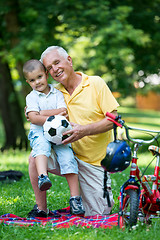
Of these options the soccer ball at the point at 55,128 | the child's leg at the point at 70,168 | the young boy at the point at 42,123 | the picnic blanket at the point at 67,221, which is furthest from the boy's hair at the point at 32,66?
the picnic blanket at the point at 67,221

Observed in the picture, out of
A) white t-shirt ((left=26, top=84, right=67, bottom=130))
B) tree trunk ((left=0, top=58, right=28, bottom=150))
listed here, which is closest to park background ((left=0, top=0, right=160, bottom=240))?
tree trunk ((left=0, top=58, right=28, bottom=150))

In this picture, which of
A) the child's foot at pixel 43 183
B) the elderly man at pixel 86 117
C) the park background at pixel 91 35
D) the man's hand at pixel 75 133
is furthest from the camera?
the park background at pixel 91 35

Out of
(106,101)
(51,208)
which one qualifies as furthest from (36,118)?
(51,208)

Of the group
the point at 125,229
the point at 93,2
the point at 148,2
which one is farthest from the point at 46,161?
the point at 148,2

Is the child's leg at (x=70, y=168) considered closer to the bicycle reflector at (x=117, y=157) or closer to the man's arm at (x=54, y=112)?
the man's arm at (x=54, y=112)

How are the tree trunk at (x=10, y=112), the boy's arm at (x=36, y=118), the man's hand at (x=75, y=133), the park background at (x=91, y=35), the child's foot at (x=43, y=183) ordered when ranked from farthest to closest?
the tree trunk at (x=10, y=112), the park background at (x=91, y=35), the boy's arm at (x=36, y=118), the man's hand at (x=75, y=133), the child's foot at (x=43, y=183)

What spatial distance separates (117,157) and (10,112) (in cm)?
1059

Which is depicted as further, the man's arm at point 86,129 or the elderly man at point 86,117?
the elderly man at point 86,117

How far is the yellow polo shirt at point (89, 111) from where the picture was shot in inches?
166

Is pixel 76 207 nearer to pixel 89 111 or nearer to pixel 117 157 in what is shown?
pixel 117 157

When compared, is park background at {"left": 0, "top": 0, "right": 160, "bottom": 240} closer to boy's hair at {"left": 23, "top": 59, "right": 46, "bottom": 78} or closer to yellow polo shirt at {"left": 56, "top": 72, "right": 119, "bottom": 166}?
yellow polo shirt at {"left": 56, "top": 72, "right": 119, "bottom": 166}

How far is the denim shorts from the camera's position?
3.91 metres

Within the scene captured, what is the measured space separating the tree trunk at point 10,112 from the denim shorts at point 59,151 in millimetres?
8704

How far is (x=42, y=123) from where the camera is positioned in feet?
13.4
